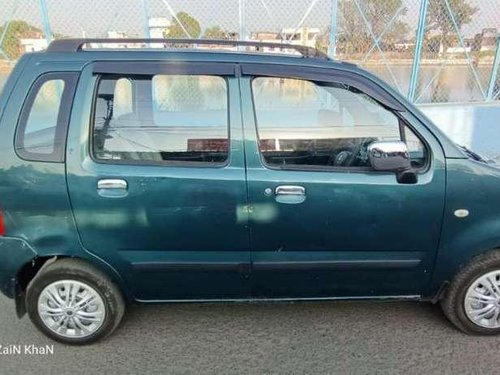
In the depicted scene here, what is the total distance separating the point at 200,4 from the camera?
5777 mm

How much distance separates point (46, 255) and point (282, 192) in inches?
56.1

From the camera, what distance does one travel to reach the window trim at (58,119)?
2.34 meters

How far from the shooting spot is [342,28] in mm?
6137

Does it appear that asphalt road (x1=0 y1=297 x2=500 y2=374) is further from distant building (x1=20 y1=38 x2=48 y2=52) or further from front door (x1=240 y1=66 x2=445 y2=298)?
distant building (x1=20 y1=38 x2=48 y2=52)

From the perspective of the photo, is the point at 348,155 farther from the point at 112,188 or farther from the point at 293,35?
the point at 293,35

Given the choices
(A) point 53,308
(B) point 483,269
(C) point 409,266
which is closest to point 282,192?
(C) point 409,266

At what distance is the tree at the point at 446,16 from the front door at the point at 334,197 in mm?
4578

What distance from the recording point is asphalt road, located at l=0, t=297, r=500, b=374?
245 cm

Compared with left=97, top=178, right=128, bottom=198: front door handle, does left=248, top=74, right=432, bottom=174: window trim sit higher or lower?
higher

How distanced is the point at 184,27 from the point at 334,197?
4.38 meters

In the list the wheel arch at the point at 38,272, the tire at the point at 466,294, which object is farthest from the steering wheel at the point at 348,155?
the wheel arch at the point at 38,272

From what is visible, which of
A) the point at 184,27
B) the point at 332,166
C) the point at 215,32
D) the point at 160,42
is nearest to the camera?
the point at 332,166

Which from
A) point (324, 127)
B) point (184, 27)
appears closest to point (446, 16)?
point (184, 27)

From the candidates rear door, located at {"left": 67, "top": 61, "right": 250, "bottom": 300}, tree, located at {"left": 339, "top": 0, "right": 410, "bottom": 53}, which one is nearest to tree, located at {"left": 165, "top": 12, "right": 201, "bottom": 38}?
tree, located at {"left": 339, "top": 0, "right": 410, "bottom": 53}
